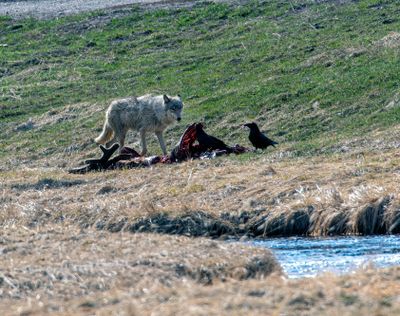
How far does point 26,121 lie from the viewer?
32.1m

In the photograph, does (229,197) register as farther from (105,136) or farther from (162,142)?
→ (105,136)

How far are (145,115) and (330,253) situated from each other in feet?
37.7

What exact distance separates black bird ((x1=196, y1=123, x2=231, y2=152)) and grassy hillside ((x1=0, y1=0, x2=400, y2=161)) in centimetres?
146

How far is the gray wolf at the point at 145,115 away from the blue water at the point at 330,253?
959 centimetres

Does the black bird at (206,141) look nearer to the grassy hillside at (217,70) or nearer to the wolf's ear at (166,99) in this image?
the grassy hillside at (217,70)

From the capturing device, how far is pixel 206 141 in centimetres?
2284

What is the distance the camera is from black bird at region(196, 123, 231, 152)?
22.8 metres

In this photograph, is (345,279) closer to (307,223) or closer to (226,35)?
(307,223)

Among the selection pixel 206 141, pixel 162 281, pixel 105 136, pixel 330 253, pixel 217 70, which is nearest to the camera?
pixel 162 281

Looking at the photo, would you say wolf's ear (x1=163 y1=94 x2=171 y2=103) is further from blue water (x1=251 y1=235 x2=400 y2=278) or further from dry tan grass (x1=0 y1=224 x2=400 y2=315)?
dry tan grass (x1=0 y1=224 x2=400 y2=315)

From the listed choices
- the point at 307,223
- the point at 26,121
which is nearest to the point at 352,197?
the point at 307,223

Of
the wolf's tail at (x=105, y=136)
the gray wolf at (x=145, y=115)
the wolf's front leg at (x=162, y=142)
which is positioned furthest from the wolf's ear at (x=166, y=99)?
the wolf's tail at (x=105, y=136)

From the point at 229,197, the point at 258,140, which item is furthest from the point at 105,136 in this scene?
the point at 229,197

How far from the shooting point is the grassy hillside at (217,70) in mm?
27223
